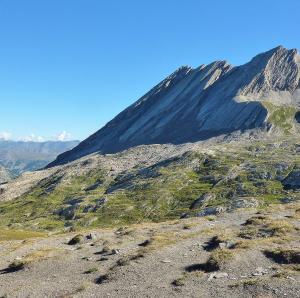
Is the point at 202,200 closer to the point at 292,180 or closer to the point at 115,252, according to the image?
the point at 292,180

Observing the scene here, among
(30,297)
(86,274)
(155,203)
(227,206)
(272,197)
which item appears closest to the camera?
(30,297)

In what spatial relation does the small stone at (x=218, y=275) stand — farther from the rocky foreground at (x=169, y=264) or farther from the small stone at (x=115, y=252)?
the small stone at (x=115, y=252)

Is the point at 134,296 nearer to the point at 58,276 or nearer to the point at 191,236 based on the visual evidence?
the point at 58,276

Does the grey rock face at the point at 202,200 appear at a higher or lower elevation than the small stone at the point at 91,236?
lower

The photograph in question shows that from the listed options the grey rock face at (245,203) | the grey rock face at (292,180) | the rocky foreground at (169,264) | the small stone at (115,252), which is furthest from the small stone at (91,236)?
the grey rock face at (292,180)

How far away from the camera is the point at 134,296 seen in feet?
111

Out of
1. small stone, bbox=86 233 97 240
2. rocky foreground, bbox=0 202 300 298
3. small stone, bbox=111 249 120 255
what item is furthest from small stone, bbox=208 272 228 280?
small stone, bbox=86 233 97 240

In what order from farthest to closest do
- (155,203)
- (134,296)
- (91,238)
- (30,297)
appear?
(155,203) < (91,238) < (30,297) < (134,296)

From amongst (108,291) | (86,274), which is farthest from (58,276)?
(108,291)

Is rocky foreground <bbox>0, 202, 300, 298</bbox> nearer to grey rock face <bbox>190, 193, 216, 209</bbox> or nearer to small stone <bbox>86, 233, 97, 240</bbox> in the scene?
small stone <bbox>86, 233, 97, 240</bbox>

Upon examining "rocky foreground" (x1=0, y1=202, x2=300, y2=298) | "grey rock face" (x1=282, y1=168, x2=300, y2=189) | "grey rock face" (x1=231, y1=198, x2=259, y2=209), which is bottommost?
"grey rock face" (x1=231, y1=198, x2=259, y2=209)

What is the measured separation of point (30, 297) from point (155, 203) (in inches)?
6039

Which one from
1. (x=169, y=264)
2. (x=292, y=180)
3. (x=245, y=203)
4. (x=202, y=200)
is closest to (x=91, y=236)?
(x=169, y=264)

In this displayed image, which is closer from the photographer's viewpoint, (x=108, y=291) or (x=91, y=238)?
(x=108, y=291)
